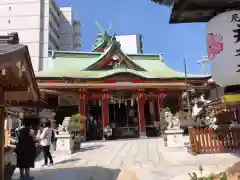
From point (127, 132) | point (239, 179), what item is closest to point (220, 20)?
point (239, 179)

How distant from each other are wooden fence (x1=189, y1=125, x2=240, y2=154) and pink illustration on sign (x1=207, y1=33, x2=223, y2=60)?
466 cm

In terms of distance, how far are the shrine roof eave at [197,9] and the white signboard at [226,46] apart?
0.23 m

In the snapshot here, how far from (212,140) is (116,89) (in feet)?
32.3

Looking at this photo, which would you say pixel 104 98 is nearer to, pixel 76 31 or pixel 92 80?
pixel 92 80

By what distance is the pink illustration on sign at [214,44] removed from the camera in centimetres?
568

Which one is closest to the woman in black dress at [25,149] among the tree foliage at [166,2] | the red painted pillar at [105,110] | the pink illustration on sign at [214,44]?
the tree foliage at [166,2]

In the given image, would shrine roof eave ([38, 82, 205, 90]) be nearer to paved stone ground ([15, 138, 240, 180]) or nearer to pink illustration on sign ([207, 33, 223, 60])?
paved stone ground ([15, 138, 240, 180])

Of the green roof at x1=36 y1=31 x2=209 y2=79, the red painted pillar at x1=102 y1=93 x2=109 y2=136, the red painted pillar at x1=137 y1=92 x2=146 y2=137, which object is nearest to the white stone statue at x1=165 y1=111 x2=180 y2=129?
the red painted pillar at x1=137 y1=92 x2=146 y2=137

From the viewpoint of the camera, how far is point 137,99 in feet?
63.4

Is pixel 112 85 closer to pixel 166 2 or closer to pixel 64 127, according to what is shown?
pixel 64 127

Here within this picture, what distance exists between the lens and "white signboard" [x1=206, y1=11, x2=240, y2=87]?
216 inches

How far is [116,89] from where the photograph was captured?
1873 cm

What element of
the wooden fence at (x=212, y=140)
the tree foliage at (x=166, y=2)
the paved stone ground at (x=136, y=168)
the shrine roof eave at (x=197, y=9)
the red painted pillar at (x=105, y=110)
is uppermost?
the tree foliage at (x=166, y=2)

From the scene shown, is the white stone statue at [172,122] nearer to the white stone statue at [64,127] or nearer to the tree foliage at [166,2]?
the white stone statue at [64,127]
